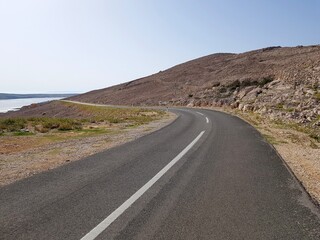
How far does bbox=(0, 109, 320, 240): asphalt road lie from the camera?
185 inches

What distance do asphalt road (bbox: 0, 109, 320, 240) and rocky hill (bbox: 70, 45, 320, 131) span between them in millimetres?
16433

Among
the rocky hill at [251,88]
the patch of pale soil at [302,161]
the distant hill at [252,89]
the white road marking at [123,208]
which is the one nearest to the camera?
the white road marking at [123,208]

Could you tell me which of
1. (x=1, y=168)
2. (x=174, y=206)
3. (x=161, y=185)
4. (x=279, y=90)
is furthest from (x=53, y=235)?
(x=279, y=90)

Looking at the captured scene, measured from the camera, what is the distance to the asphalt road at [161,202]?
470 centimetres

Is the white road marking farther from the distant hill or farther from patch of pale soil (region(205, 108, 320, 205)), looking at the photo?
the distant hill

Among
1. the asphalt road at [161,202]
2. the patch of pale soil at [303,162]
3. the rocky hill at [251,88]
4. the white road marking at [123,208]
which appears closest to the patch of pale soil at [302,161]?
the patch of pale soil at [303,162]

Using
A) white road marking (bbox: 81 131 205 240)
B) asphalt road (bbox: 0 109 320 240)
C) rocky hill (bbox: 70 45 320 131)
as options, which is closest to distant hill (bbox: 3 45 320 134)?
rocky hill (bbox: 70 45 320 131)

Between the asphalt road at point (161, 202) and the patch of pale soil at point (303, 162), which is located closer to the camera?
the asphalt road at point (161, 202)

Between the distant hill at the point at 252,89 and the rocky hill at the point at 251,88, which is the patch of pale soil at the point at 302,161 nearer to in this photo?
the distant hill at the point at 252,89

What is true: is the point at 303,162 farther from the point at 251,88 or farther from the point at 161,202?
the point at 251,88

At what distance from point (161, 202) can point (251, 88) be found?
158 feet

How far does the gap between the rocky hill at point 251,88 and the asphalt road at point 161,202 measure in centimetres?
1643

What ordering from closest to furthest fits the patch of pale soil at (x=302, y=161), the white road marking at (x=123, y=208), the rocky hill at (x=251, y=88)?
the white road marking at (x=123, y=208), the patch of pale soil at (x=302, y=161), the rocky hill at (x=251, y=88)

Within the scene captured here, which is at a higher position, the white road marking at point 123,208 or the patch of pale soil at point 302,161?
the white road marking at point 123,208
